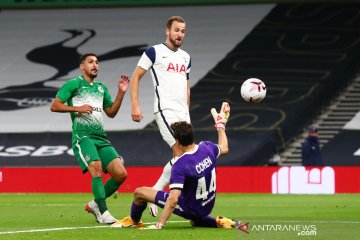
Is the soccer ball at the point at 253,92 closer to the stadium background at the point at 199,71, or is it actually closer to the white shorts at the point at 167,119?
the white shorts at the point at 167,119

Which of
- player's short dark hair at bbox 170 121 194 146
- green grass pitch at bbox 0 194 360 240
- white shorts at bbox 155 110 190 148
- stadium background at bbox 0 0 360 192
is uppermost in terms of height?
stadium background at bbox 0 0 360 192

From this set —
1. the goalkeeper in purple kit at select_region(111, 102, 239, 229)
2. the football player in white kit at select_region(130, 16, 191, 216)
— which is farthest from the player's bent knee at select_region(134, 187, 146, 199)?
the football player in white kit at select_region(130, 16, 191, 216)

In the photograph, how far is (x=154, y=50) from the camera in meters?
12.2

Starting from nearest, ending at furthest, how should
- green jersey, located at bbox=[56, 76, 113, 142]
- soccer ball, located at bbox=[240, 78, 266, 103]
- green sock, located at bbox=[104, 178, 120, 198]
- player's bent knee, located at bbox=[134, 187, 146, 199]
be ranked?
player's bent knee, located at bbox=[134, 187, 146, 199] → soccer ball, located at bbox=[240, 78, 266, 103] → green jersey, located at bbox=[56, 76, 113, 142] → green sock, located at bbox=[104, 178, 120, 198]

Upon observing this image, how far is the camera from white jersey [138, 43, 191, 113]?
40.0ft

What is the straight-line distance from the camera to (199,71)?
31.4 metres

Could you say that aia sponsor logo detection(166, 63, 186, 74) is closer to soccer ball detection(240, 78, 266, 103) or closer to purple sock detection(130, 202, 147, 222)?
soccer ball detection(240, 78, 266, 103)

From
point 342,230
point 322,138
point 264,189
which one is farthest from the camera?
point 322,138

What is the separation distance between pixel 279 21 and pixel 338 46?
7.56ft

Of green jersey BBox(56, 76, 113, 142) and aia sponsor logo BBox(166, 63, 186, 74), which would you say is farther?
green jersey BBox(56, 76, 113, 142)

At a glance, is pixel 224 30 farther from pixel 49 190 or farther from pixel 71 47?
pixel 49 190

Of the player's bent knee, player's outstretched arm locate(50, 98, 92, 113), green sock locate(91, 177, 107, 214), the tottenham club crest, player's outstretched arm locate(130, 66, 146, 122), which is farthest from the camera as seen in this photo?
the tottenham club crest

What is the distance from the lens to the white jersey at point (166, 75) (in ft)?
40.0

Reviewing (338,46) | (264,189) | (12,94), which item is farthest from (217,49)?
(264,189)
